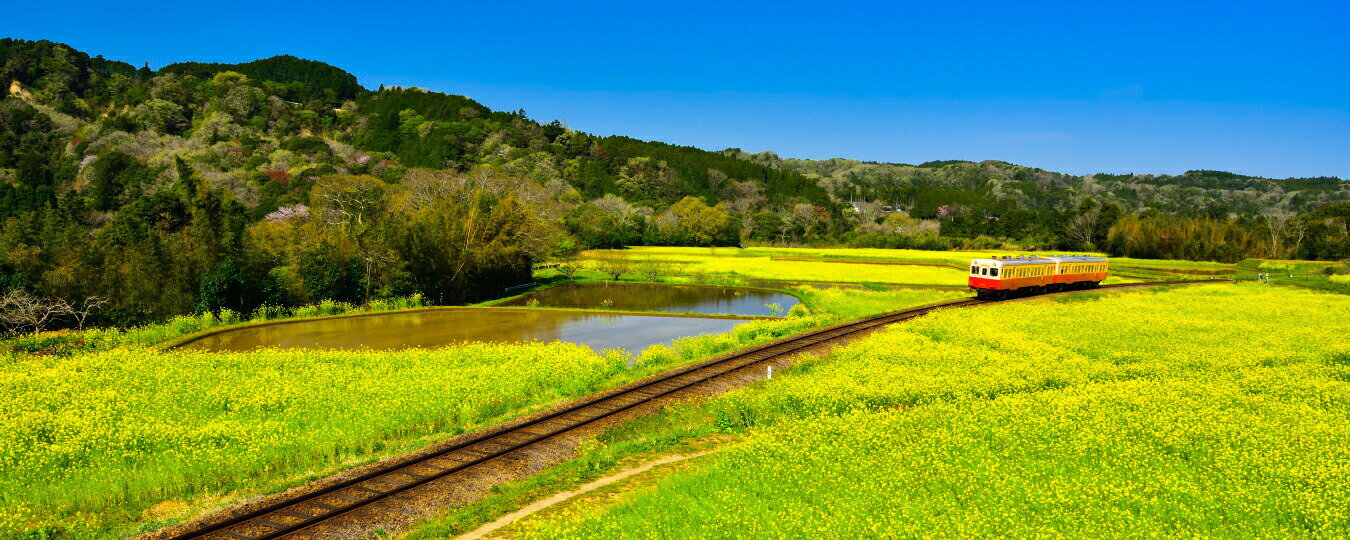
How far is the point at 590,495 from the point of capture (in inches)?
484

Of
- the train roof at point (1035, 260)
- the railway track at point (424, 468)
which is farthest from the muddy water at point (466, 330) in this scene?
the train roof at point (1035, 260)

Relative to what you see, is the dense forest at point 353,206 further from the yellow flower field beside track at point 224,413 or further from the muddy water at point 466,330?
the yellow flower field beside track at point 224,413

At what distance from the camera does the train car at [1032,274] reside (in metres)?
38.9

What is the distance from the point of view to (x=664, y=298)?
49.9 meters

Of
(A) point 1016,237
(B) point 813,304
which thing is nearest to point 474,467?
(B) point 813,304

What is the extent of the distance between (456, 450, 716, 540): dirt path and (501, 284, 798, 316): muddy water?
89.9ft

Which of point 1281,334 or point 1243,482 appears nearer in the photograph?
point 1243,482

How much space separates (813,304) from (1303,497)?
31.8 m

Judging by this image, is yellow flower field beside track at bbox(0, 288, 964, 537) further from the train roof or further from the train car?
the train roof

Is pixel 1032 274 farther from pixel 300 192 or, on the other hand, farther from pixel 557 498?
pixel 300 192

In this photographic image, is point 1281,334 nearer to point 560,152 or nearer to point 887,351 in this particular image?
point 887,351

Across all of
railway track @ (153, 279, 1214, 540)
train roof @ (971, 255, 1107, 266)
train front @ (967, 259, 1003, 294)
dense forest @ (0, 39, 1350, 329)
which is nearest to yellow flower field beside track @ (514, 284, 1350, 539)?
railway track @ (153, 279, 1214, 540)

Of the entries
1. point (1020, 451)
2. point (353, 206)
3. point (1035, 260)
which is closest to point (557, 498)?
point (1020, 451)

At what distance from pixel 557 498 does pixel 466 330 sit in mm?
22949
